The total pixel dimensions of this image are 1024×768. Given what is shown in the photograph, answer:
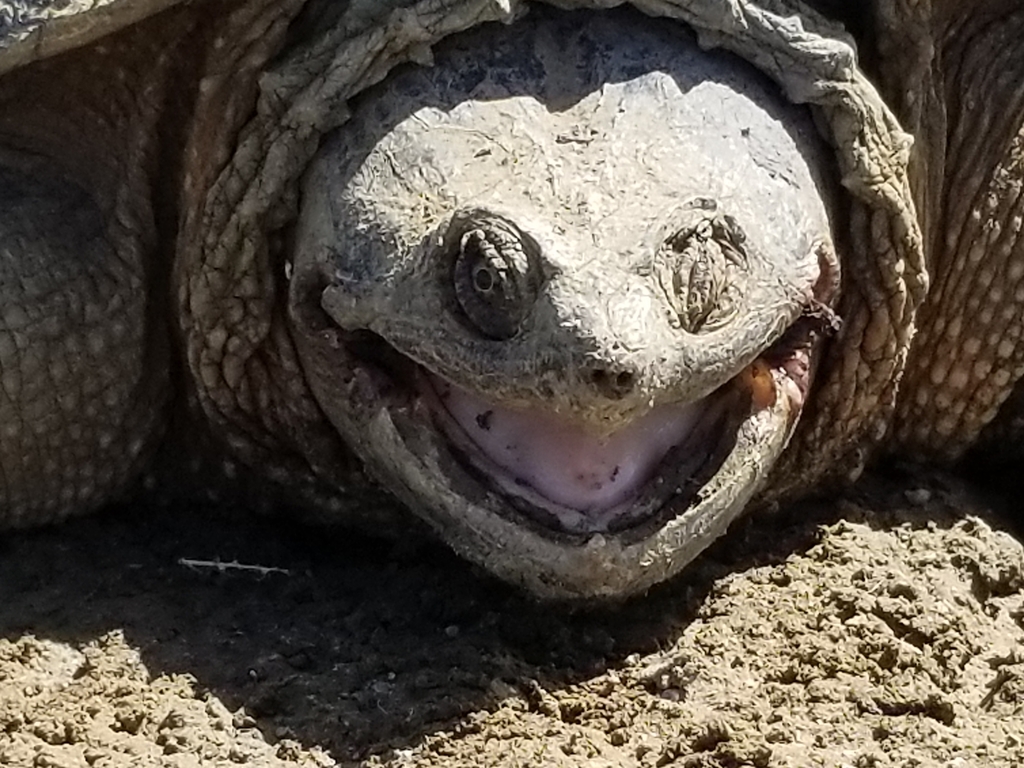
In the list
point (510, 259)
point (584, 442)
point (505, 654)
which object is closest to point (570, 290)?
point (510, 259)

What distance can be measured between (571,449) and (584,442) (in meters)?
0.02

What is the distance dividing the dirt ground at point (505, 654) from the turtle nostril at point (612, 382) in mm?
555

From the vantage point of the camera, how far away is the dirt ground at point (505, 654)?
8.58ft

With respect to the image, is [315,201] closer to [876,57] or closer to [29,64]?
[29,64]

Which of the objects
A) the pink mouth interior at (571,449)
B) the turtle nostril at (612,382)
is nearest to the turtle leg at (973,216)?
the pink mouth interior at (571,449)

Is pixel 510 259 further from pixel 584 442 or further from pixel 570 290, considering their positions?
pixel 584 442

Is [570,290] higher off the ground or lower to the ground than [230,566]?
higher

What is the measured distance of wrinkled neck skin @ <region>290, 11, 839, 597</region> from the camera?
257cm

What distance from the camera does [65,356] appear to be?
3178 mm

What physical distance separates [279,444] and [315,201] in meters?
0.55

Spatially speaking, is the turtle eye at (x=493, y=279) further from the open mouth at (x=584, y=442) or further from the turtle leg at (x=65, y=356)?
the turtle leg at (x=65, y=356)

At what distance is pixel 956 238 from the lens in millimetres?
3332

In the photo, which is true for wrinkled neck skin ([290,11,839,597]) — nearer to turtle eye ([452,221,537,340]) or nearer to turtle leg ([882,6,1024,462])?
turtle eye ([452,221,537,340])

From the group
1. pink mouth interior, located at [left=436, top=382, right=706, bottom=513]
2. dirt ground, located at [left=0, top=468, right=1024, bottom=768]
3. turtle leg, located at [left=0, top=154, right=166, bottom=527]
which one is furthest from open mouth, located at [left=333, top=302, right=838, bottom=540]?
turtle leg, located at [left=0, top=154, right=166, bottom=527]
